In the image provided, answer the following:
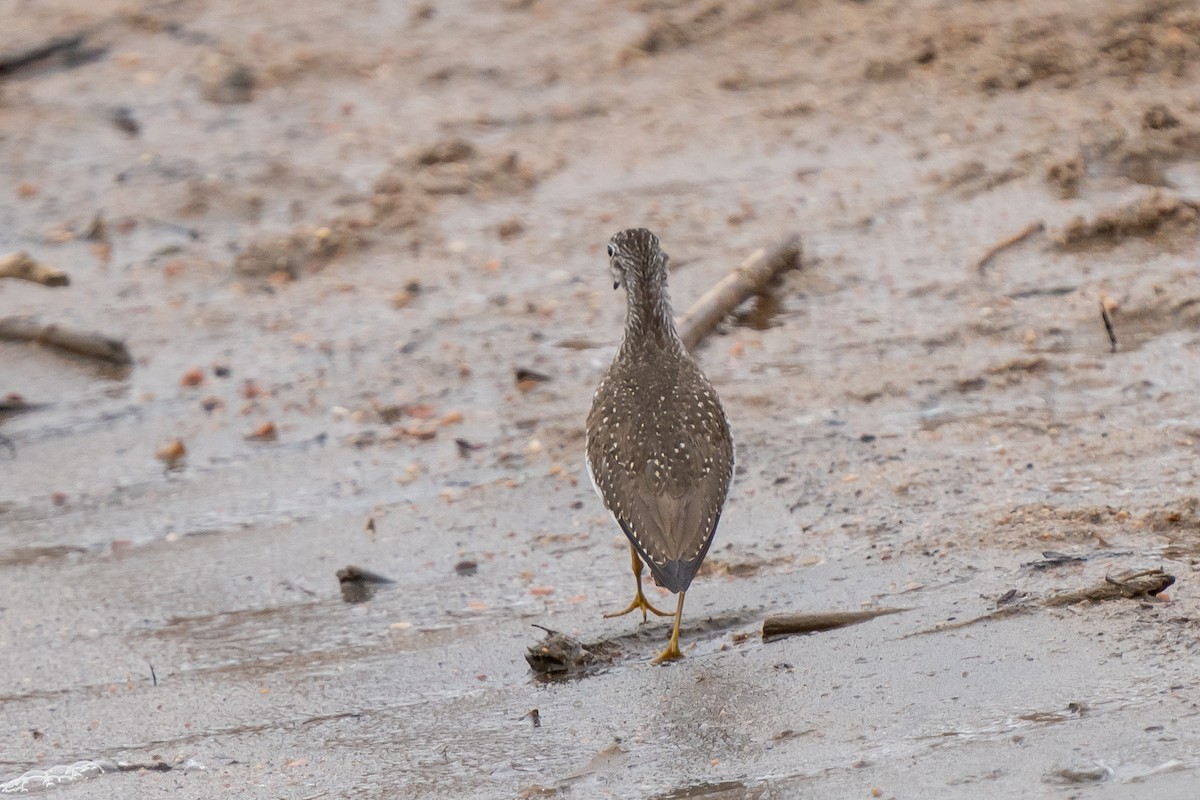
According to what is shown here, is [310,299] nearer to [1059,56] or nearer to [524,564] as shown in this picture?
[524,564]

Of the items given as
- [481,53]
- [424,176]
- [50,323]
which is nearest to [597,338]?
[424,176]

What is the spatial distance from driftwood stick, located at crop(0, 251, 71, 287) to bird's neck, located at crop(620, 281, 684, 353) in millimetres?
4481

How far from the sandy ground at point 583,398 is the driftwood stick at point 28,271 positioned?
0.24 m

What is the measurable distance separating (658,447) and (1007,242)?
329 centimetres

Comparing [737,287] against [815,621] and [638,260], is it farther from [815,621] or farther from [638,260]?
[815,621]

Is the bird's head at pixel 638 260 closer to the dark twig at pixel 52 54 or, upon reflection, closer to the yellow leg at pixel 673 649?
the yellow leg at pixel 673 649

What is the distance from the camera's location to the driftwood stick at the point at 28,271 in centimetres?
924

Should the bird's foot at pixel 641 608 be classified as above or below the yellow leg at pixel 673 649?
below

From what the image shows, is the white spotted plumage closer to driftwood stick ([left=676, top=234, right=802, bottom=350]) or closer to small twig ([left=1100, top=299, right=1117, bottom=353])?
driftwood stick ([left=676, top=234, right=802, bottom=350])

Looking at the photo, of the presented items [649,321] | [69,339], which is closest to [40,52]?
[69,339]

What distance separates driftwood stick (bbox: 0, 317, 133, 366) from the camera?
29.0 ft

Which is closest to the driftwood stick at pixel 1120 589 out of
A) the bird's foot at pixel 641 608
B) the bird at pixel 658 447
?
the bird at pixel 658 447

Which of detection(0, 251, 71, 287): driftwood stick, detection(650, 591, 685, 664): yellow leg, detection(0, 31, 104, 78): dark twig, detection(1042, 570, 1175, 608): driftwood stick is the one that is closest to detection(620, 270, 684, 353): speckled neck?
detection(650, 591, 685, 664): yellow leg

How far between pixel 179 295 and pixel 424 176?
1.80 meters
